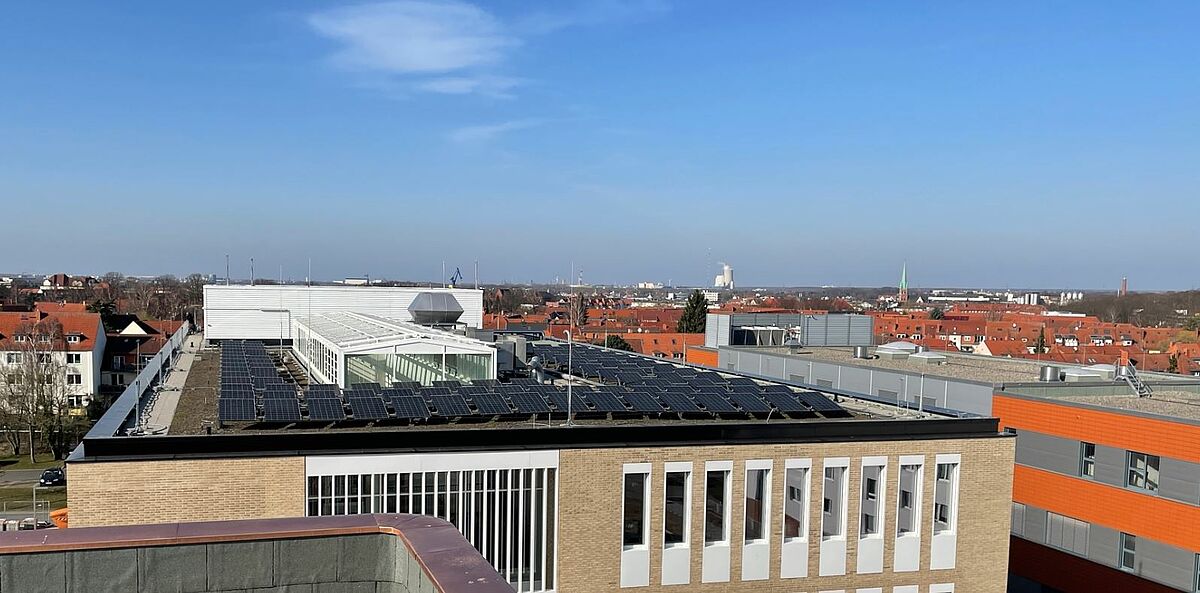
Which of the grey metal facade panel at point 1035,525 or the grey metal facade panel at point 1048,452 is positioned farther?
the grey metal facade panel at point 1035,525

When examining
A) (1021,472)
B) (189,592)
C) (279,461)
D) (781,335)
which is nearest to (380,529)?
(189,592)

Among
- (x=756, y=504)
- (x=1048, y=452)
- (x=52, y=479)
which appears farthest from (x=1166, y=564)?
(x=52, y=479)

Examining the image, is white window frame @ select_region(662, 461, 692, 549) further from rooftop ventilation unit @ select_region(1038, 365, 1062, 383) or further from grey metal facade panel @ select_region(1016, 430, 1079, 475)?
rooftop ventilation unit @ select_region(1038, 365, 1062, 383)

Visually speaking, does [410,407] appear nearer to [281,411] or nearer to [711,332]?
[281,411]

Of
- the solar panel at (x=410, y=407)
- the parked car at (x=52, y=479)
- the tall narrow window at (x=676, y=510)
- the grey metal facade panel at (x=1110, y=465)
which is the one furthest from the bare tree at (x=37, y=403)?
the grey metal facade panel at (x=1110, y=465)

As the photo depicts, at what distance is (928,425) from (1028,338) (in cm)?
9859

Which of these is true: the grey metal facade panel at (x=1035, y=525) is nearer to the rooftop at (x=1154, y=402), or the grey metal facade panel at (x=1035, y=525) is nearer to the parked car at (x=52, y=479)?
the rooftop at (x=1154, y=402)

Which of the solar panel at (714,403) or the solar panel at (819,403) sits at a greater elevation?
the solar panel at (714,403)

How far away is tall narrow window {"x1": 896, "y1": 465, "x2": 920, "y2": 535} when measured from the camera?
19.4 m

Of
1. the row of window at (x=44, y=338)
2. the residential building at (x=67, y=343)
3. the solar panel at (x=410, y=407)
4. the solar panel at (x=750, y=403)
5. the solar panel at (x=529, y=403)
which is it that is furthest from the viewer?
the row of window at (x=44, y=338)

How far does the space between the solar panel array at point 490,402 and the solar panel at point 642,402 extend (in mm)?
22

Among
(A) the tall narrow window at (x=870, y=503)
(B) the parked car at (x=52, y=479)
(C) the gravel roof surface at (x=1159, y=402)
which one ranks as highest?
(C) the gravel roof surface at (x=1159, y=402)

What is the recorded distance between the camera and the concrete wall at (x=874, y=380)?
31469 millimetres

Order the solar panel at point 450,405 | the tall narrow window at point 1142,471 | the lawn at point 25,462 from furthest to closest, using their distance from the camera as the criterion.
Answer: the lawn at point 25,462 < the tall narrow window at point 1142,471 < the solar panel at point 450,405
